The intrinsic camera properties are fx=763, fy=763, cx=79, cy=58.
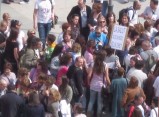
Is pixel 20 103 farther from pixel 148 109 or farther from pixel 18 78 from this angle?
pixel 148 109

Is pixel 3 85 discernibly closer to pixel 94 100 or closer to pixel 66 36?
pixel 94 100

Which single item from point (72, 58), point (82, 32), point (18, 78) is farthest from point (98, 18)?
point (18, 78)

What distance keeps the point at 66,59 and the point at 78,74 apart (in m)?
0.44

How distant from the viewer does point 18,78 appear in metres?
16.0

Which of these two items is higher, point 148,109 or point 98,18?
point 98,18

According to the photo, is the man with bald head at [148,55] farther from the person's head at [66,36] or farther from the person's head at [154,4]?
the person's head at [154,4]

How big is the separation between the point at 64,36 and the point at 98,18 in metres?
1.43

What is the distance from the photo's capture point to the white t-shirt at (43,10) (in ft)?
64.3

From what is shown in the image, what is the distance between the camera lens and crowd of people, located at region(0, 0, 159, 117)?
15227 millimetres

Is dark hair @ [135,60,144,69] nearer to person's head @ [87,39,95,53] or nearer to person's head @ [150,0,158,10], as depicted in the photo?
person's head @ [87,39,95,53]

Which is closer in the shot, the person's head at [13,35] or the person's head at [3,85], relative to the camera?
the person's head at [3,85]

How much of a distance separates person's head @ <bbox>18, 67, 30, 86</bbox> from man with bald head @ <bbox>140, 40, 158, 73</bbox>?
2980mm

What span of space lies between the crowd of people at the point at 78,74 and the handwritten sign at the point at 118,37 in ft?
0.50

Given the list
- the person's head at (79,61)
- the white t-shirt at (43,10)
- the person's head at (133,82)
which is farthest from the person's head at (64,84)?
the white t-shirt at (43,10)
